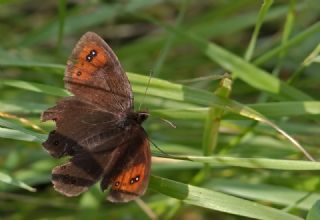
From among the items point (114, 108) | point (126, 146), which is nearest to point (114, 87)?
point (114, 108)

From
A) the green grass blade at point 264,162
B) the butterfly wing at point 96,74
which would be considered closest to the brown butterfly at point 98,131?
the butterfly wing at point 96,74

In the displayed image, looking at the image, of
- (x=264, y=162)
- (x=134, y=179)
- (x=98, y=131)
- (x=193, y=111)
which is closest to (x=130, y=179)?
(x=134, y=179)

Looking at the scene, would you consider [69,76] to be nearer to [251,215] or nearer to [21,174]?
[251,215]

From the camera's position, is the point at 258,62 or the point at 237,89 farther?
the point at 237,89

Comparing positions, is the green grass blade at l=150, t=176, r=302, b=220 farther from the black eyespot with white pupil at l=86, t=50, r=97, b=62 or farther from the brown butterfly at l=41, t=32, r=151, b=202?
the black eyespot with white pupil at l=86, t=50, r=97, b=62

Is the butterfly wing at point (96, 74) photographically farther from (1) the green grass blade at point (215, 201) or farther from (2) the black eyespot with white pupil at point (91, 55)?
(1) the green grass blade at point (215, 201)

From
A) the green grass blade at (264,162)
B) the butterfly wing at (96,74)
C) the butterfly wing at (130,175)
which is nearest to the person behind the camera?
the butterfly wing at (130,175)

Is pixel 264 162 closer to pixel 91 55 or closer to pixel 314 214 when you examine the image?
pixel 314 214
